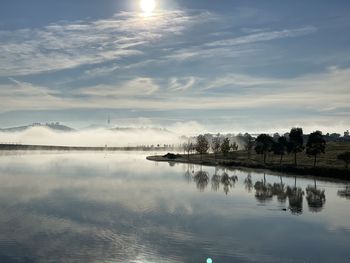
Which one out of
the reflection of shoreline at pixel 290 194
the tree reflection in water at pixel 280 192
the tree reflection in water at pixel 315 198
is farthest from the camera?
the tree reflection in water at pixel 280 192

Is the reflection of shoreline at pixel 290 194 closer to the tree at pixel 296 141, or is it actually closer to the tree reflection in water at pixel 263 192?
the tree reflection in water at pixel 263 192

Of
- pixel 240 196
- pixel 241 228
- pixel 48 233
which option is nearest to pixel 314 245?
pixel 241 228

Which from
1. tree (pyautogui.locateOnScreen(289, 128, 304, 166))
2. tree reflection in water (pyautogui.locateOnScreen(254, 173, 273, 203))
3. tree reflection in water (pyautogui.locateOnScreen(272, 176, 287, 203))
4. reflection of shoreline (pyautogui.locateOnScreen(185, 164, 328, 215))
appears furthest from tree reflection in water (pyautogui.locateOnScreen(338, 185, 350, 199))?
tree (pyautogui.locateOnScreen(289, 128, 304, 166))

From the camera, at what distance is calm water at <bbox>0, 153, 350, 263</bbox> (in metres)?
39.5

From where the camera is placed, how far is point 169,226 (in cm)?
5122

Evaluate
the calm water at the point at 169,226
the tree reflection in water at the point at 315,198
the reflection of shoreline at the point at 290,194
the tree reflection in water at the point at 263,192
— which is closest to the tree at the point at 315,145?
the reflection of shoreline at the point at 290,194

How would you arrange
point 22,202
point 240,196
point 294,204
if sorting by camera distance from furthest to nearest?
point 240,196 < point 294,204 < point 22,202

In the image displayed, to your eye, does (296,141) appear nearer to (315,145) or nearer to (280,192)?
(315,145)

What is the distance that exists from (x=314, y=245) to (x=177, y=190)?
48840mm

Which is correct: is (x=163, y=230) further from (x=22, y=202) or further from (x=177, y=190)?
(x=177, y=190)

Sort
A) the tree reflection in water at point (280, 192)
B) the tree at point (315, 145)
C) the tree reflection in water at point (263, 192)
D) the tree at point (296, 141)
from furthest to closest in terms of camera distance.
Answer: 1. the tree at point (296, 141)
2. the tree at point (315, 145)
3. the tree reflection in water at point (263, 192)
4. the tree reflection in water at point (280, 192)

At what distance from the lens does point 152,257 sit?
124 feet

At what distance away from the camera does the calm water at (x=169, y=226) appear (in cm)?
3947

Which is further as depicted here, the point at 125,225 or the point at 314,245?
the point at 125,225
